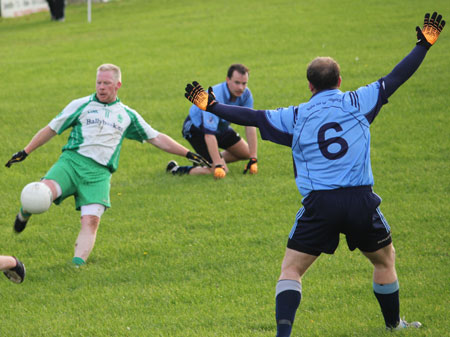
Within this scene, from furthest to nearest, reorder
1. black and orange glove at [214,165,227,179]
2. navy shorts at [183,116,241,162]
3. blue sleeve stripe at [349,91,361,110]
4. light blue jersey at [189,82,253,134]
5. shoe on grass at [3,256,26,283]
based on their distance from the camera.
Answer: navy shorts at [183,116,241,162] < black and orange glove at [214,165,227,179] < light blue jersey at [189,82,253,134] < shoe on grass at [3,256,26,283] < blue sleeve stripe at [349,91,361,110]

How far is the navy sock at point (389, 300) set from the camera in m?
4.88

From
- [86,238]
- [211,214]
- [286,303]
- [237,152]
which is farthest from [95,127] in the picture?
[237,152]

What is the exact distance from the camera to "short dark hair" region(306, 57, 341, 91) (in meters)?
4.66

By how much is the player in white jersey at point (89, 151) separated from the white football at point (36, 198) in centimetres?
24

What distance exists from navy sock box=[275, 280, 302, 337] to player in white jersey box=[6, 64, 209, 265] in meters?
2.54

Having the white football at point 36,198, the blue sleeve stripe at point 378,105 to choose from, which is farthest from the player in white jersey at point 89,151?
the blue sleeve stripe at point 378,105

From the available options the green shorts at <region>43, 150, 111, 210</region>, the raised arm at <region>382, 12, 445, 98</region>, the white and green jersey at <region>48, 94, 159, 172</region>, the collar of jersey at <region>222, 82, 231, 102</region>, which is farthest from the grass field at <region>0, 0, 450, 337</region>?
the raised arm at <region>382, 12, 445, 98</region>

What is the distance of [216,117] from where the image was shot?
967 centimetres

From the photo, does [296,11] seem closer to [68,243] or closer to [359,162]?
[68,243]

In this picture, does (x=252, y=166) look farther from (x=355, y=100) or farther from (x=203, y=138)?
(x=355, y=100)

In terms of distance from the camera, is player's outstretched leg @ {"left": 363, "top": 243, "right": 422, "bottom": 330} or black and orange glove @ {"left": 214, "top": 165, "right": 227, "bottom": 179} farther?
black and orange glove @ {"left": 214, "top": 165, "right": 227, "bottom": 179}

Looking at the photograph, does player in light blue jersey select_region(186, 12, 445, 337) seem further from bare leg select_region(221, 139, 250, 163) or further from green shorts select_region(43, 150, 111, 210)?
bare leg select_region(221, 139, 250, 163)

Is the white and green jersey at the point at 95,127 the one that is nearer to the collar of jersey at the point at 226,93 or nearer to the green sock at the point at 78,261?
the green sock at the point at 78,261

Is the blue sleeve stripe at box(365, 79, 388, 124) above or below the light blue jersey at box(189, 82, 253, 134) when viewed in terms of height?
above
